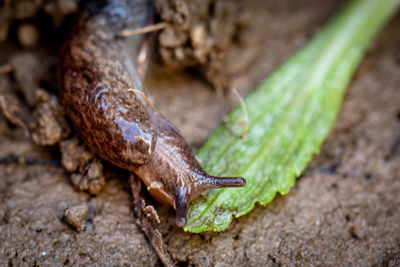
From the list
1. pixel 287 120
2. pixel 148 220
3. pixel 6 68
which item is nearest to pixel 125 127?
pixel 148 220

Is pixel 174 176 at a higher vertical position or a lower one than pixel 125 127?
lower

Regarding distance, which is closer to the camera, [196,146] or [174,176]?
[174,176]

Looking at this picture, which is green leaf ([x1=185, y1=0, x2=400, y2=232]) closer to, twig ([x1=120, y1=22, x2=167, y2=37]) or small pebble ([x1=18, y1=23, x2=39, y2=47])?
twig ([x1=120, y1=22, x2=167, y2=37])

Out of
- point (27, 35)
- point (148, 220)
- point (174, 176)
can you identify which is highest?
point (27, 35)

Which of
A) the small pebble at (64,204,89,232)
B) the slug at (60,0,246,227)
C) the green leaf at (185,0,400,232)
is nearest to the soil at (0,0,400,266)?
the small pebble at (64,204,89,232)

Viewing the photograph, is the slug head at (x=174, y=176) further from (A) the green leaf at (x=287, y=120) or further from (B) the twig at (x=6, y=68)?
(B) the twig at (x=6, y=68)

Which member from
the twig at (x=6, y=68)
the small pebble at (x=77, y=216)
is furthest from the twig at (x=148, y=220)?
the twig at (x=6, y=68)

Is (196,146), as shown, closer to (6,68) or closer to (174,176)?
(174,176)
